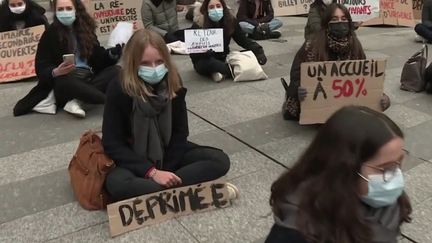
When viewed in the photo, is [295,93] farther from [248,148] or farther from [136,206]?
[136,206]

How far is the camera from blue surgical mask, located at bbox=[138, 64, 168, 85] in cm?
296

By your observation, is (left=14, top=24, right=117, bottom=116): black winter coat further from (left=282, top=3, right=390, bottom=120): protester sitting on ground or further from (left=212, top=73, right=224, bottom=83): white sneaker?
(left=282, top=3, right=390, bottom=120): protester sitting on ground

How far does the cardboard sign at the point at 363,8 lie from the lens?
260 inches

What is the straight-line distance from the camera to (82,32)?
4633 millimetres

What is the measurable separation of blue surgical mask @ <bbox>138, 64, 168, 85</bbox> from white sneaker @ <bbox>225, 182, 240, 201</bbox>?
29.6 inches

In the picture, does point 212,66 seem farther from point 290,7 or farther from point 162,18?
point 290,7

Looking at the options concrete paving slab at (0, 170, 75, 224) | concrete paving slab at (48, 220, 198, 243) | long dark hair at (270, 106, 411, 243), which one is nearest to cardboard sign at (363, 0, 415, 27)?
concrete paving slab at (0, 170, 75, 224)

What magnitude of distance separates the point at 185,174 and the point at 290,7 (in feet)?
19.9

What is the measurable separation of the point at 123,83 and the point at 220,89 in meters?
2.61

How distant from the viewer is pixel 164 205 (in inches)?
117

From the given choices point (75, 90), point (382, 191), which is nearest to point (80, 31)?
point (75, 90)

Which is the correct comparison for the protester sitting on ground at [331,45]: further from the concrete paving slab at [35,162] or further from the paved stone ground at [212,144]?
the concrete paving slab at [35,162]

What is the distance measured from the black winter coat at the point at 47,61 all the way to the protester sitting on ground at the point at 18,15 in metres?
1.33

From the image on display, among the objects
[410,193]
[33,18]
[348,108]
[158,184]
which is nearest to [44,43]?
[33,18]
